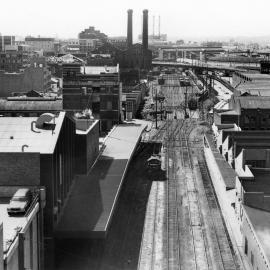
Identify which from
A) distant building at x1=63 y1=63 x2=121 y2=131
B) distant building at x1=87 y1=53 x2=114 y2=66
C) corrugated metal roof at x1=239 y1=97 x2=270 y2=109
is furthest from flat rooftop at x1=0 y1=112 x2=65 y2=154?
distant building at x1=87 y1=53 x2=114 y2=66

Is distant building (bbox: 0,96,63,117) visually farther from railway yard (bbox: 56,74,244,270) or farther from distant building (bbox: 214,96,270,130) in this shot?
Answer: distant building (bbox: 214,96,270,130)

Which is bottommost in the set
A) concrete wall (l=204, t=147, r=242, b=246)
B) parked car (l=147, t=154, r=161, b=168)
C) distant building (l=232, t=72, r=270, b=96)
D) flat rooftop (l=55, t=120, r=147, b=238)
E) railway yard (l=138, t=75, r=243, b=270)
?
railway yard (l=138, t=75, r=243, b=270)

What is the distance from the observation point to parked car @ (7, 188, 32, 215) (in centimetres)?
1966

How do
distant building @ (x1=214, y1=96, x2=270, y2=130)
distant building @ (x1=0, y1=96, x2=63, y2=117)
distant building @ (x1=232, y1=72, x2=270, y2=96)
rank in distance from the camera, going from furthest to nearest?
distant building @ (x1=232, y1=72, x2=270, y2=96) < distant building @ (x1=214, y1=96, x2=270, y2=130) < distant building @ (x1=0, y1=96, x2=63, y2=117)

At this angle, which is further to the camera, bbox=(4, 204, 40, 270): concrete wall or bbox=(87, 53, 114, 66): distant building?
bbox=(87, 53, 114, 66): distant building

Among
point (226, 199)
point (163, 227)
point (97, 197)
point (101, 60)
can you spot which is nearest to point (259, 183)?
point (226, 199)

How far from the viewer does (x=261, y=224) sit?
2333 cm

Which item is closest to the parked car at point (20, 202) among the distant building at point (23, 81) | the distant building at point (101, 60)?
the distant building at point (23, 81)

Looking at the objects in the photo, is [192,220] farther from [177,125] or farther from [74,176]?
[177,125]

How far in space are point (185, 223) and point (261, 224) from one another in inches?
205

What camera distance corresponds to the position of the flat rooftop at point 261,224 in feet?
69.4

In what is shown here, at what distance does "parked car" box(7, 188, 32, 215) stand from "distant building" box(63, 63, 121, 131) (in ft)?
95.2

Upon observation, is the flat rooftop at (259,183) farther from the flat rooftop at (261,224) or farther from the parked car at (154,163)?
the parked car at (154,163)

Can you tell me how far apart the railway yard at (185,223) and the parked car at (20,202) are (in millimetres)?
5185
